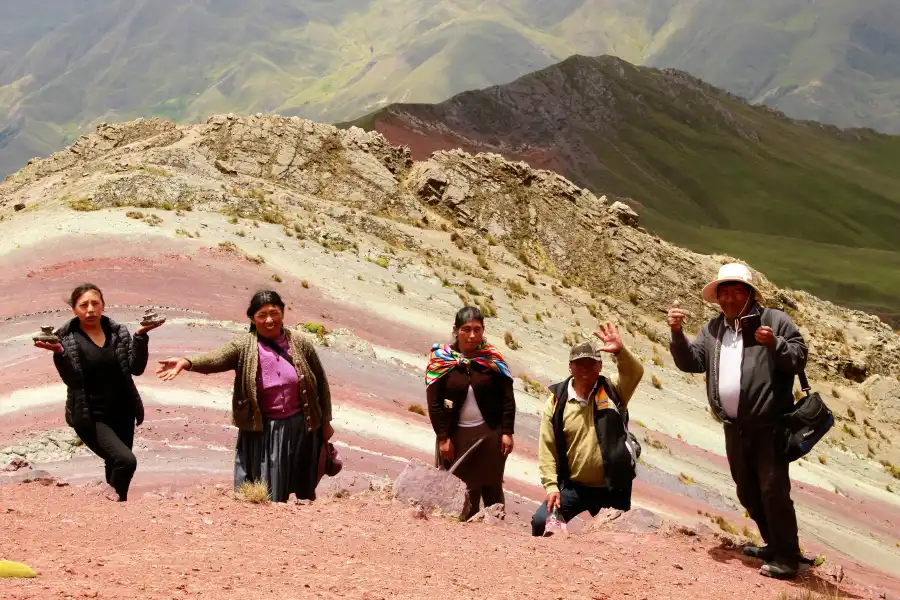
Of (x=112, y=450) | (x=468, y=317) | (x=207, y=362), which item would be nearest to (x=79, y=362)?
(x=112, y=450)

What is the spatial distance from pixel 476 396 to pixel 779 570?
2519mm

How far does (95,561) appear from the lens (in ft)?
14.7

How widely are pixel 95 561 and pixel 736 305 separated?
4243mm

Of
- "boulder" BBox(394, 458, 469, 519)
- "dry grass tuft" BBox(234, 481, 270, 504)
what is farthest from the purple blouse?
"boulder" BBox(394, 458, 469, 519)

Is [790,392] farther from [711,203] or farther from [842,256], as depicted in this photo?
[711,203]

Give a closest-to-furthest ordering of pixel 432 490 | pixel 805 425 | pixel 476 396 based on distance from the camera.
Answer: pixel 805 425 → pixel 432 490 → pixel 476 396

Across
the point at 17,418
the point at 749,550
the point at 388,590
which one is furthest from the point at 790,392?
the point at 17,418

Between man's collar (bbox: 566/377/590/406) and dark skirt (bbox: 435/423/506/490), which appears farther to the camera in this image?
dark skirt (bbox: 435/423/506/490)

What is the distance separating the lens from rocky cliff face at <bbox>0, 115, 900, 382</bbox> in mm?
27125

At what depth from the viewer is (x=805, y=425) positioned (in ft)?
18.5

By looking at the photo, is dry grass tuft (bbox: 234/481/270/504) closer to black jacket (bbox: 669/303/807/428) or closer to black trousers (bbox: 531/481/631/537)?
black trousers (bbox: 531/481/631/537)

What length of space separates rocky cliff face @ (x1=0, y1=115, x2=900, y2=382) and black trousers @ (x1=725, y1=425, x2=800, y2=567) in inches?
749

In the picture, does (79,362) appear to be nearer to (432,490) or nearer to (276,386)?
(276,386)

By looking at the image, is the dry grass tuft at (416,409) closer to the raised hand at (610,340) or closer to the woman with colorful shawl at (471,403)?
the woman with colorful shawl at (471,403)
